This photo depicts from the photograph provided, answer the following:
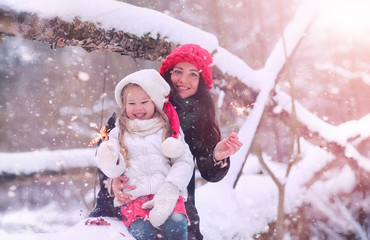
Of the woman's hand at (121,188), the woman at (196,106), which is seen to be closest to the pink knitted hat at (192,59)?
the woman at (196,106)

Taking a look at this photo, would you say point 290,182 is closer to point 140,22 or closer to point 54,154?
point 140,22

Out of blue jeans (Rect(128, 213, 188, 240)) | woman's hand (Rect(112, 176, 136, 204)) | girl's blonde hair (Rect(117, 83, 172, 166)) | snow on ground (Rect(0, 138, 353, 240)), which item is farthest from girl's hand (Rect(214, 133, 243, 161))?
snow on ground (Rect(0, 138, 353, 240))

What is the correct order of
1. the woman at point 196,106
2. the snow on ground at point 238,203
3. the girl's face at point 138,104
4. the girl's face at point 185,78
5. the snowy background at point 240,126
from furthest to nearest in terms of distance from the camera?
the snowy background at point 240,126, the girl's face at point 185,78, the woman at point 196,106, the girl's face at point 138,104, the snow on ground at point 238,203

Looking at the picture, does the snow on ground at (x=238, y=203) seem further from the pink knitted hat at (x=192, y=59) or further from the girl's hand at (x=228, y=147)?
the pink knitted hat at (x=192, y=59)

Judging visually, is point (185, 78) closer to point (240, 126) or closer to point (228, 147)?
point (228, 147)

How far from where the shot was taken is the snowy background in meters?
2.36

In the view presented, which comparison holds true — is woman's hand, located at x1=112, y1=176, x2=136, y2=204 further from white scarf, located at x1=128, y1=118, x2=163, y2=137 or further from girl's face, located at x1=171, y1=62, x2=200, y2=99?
girl's face, located at x1=171, y1=62, x2=200, y2=99

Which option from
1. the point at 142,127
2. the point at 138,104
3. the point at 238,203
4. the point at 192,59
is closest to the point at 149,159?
the point at 142,127

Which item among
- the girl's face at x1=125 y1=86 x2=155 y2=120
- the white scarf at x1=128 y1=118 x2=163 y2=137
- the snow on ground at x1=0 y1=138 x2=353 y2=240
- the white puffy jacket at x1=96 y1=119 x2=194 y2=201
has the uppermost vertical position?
the girl's face at x1=125 y1=86 x2=155 y2=120

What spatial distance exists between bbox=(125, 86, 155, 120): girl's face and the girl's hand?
403 millimetres

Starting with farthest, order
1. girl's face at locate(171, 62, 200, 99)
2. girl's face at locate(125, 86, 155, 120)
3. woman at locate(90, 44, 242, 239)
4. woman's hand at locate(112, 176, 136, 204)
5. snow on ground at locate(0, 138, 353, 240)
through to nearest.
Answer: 1. girl's face at locate(171, 62, 200, 99)
2. woman at locate(90, 44, 242, 239)
3. girl's face at locate(125, 86, 155, 120)
4. woman's hand at locate(112, 176, 136, 204)
5. snow on ground at locate(0, 138, 353, 240)

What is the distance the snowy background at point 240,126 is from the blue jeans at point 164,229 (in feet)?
0.22

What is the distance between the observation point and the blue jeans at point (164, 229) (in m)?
1.44

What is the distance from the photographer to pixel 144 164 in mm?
1530
